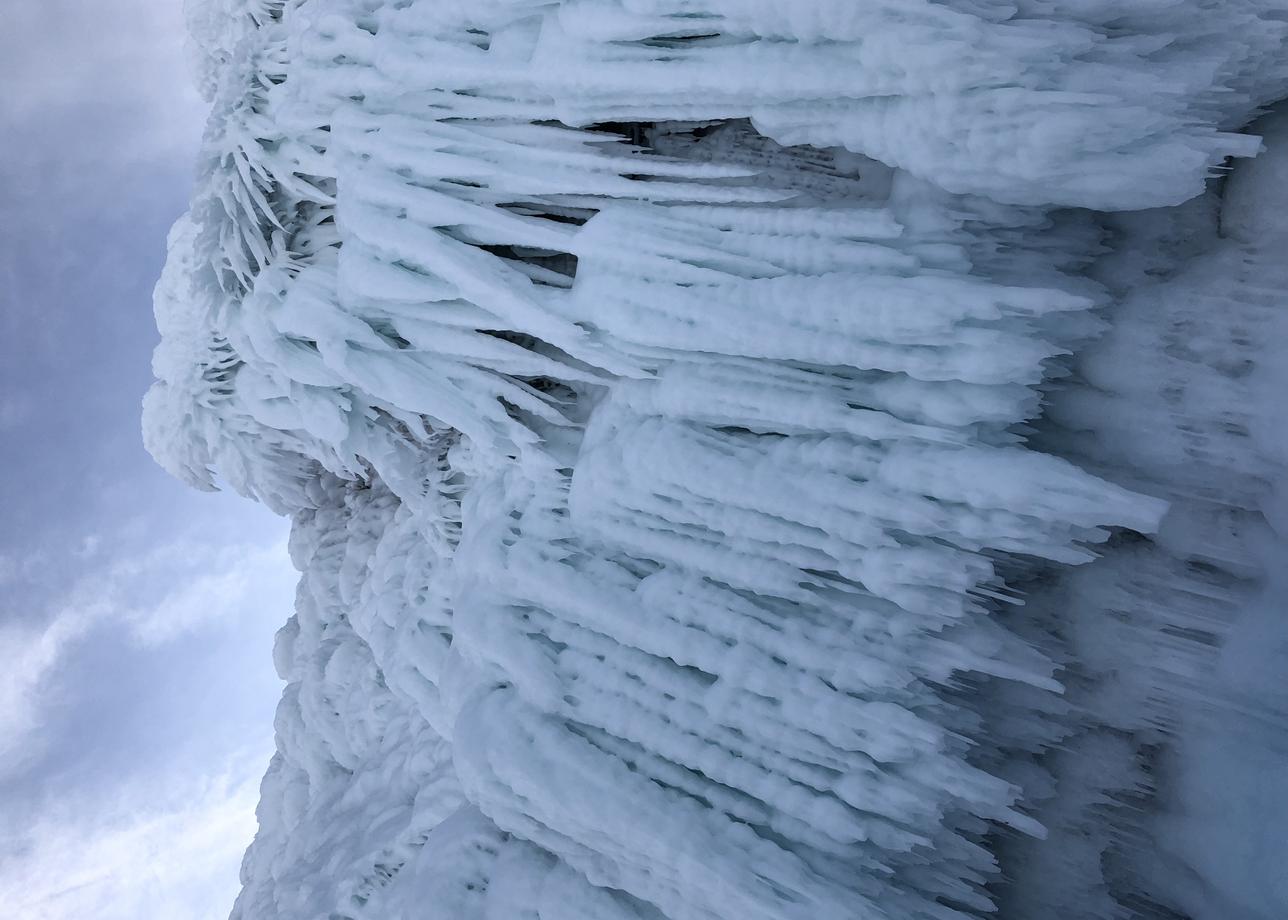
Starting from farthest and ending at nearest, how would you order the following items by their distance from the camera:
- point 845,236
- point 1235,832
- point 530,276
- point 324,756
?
point 324,756 < point 530,276 < point 845,236 < point 1235,832

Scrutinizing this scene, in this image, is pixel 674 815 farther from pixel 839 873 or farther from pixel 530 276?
pixel 530 276

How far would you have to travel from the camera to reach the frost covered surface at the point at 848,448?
12.7ft

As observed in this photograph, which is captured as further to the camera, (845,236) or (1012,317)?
(845,236)

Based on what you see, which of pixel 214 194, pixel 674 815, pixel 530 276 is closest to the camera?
pixel 674 815

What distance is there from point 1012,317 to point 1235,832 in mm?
2505

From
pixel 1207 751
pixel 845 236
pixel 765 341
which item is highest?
pixel 845 236

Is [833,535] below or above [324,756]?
above

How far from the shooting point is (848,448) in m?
4.27

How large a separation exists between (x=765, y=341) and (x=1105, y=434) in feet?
5.84

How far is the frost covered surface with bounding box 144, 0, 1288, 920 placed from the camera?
153 inches

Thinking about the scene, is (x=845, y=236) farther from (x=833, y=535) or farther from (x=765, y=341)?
(x=833, y=535)

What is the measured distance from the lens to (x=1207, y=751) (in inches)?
157

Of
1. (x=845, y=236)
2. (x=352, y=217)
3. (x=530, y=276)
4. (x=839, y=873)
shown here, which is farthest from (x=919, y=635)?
(x=352, y=217)

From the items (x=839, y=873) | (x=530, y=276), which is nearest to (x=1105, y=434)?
(x=839, y=873)
